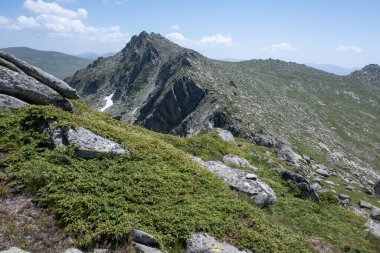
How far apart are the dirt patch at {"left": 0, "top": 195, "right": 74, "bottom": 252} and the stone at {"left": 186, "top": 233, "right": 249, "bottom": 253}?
4657 mm

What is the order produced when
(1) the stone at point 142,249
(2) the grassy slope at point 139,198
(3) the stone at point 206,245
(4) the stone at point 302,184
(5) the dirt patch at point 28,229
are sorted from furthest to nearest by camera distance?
(4) the stone at point 302,184, (2) the grassy slope at point 139,198, (3) the stone at point 206,245, (1) the stone at point 142,249, (5) the dirt patch at point 28,229

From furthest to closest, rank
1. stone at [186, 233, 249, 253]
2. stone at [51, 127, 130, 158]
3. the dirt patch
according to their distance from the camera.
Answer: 1. stone at [51, 127, 130, 158]
2. stone at [186, 233, 249, 253]
3. the dirt patch

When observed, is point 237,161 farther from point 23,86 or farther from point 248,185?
point 23,86

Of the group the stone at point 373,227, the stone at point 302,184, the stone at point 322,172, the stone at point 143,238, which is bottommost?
the stone at point 322,172

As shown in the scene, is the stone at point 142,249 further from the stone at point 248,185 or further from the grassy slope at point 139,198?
the stone at point 248,185

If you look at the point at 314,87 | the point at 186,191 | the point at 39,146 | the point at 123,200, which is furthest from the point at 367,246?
the point at 314,87

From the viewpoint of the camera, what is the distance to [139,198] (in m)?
15.3

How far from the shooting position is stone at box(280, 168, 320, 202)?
26.9 meters

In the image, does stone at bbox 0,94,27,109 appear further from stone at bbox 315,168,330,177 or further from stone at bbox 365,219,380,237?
stone at bbox 315,168,330,177

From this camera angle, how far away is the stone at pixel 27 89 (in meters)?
21.8

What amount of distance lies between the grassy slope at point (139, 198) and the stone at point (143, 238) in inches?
12.5

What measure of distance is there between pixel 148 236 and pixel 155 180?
13.4 ft

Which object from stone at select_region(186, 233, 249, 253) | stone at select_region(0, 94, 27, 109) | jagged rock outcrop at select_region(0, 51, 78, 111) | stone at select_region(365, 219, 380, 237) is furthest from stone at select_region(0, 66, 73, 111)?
stone at select_region(365, 219, 380, 237)

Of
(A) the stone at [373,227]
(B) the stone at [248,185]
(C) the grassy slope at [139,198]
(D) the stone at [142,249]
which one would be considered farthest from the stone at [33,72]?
(A) the stone at [373,227]
